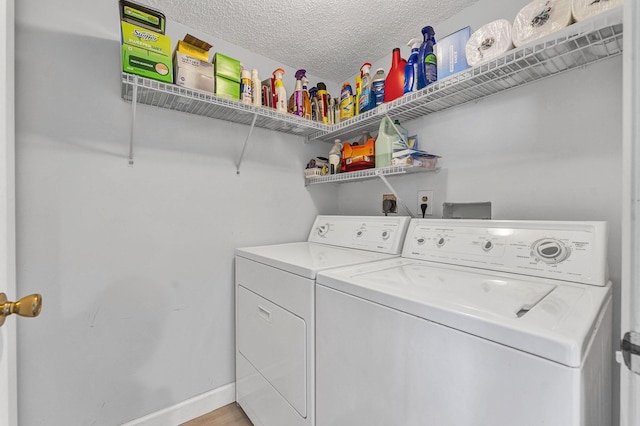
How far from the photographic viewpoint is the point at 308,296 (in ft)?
3.60

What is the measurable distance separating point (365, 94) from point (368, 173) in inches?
20.1

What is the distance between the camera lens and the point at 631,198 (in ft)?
1.57

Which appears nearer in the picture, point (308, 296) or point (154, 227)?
point (308, 296)

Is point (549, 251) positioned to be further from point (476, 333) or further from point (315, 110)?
point (315, 110)

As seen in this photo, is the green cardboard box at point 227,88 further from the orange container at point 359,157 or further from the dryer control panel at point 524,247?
the dryer control panel at point 524,247

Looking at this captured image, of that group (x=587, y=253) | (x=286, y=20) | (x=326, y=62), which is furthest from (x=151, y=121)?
(x=587, y=253)

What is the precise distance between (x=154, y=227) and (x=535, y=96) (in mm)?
2057

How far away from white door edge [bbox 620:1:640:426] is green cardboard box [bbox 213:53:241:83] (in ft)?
5.04

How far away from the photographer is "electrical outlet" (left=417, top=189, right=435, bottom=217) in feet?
5.43

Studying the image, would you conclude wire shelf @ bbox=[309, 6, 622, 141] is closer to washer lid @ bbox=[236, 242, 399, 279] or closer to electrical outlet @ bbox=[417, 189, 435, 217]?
electrical outlet @ bbox=[417, 189, 435, 217]

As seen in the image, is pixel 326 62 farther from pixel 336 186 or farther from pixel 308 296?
pixel 308 296

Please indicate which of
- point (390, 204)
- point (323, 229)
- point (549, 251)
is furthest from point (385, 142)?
point (549, 251)

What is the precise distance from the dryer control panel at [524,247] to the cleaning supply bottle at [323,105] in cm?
109

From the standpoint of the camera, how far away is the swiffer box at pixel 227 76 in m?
1.48
